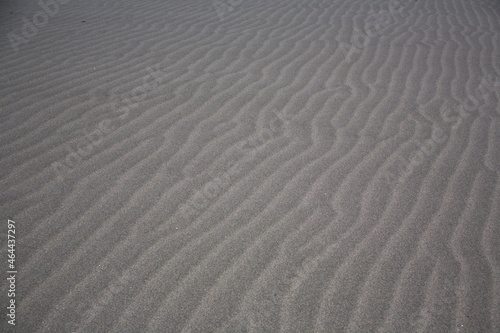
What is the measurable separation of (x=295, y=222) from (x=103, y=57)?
10.5 feet

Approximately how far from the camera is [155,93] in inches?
141

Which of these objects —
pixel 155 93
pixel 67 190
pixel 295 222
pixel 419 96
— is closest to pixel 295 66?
pixel 419 96

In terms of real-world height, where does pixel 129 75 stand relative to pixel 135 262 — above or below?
above

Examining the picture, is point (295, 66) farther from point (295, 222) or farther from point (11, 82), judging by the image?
point (11, 82)

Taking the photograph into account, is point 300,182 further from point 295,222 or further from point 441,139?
point 441,139

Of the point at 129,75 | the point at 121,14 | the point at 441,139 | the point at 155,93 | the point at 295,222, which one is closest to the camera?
the point at 295,222

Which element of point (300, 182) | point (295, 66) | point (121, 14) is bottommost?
point (300, 182)

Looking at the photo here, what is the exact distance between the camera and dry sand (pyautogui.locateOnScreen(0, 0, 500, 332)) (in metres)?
1.79

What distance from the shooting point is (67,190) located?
94.2 inches

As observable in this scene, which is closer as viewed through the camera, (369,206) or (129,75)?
(369,206)

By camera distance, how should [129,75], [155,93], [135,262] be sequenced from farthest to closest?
[129,75], [155,93], [135,262]

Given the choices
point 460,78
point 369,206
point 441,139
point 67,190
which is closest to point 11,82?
point 67,190

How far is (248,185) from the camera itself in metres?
2.52

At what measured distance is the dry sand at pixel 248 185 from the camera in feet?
5.86
